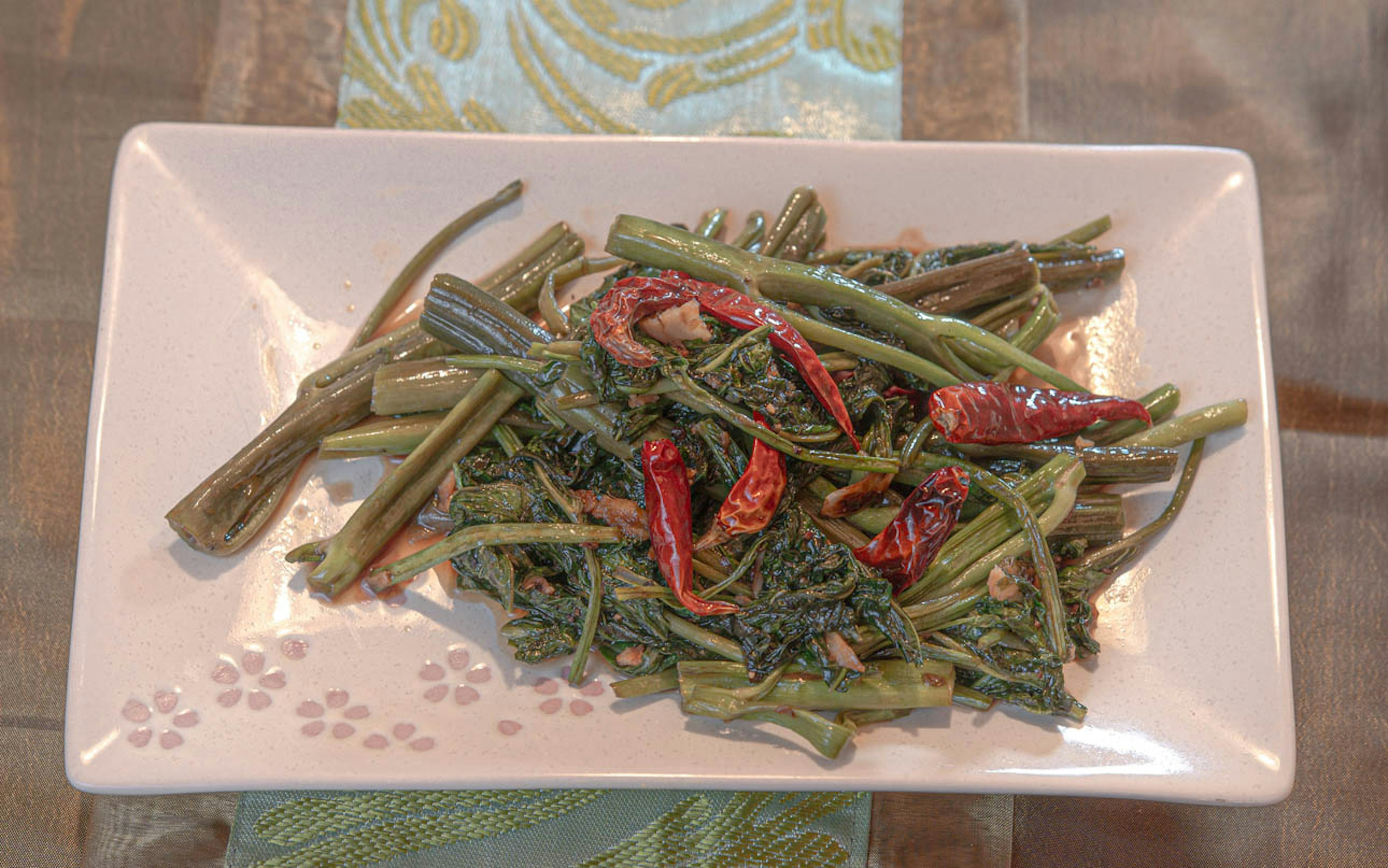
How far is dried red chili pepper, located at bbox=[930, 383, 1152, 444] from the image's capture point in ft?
8.47

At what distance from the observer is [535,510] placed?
2.67 m

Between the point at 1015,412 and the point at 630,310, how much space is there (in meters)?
1.11

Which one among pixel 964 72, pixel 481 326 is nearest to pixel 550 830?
pixel 481 326

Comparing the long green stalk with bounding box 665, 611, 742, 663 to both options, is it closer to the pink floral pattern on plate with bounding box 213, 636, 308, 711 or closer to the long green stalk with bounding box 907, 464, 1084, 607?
the long green stalk with bounding box 907, 464, 1084, 607

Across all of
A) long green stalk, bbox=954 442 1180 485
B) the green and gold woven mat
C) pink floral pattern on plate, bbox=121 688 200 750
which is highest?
long green stalk, bbox=954 442 1180 485

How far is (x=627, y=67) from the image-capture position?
369cm

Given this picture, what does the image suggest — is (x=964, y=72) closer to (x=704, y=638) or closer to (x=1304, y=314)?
(x=1304, y=314)

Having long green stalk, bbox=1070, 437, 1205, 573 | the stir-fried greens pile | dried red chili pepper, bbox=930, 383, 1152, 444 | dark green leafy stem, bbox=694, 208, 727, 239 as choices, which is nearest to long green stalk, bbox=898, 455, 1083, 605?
the stir-fried greens pile

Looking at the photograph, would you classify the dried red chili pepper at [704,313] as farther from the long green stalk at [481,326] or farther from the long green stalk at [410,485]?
the long green stalk at [410,485]

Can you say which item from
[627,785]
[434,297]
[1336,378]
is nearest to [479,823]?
[627,785]

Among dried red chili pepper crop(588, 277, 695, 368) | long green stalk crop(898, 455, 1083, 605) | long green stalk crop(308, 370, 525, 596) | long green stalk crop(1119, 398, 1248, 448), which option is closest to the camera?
dried red chili pepper crop(588, 277, 695, 368)

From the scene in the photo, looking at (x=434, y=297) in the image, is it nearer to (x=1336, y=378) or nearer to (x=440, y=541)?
(x=440, y=541)

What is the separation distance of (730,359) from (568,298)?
0.83 metres

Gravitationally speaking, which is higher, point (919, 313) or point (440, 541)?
point (919, 313)
